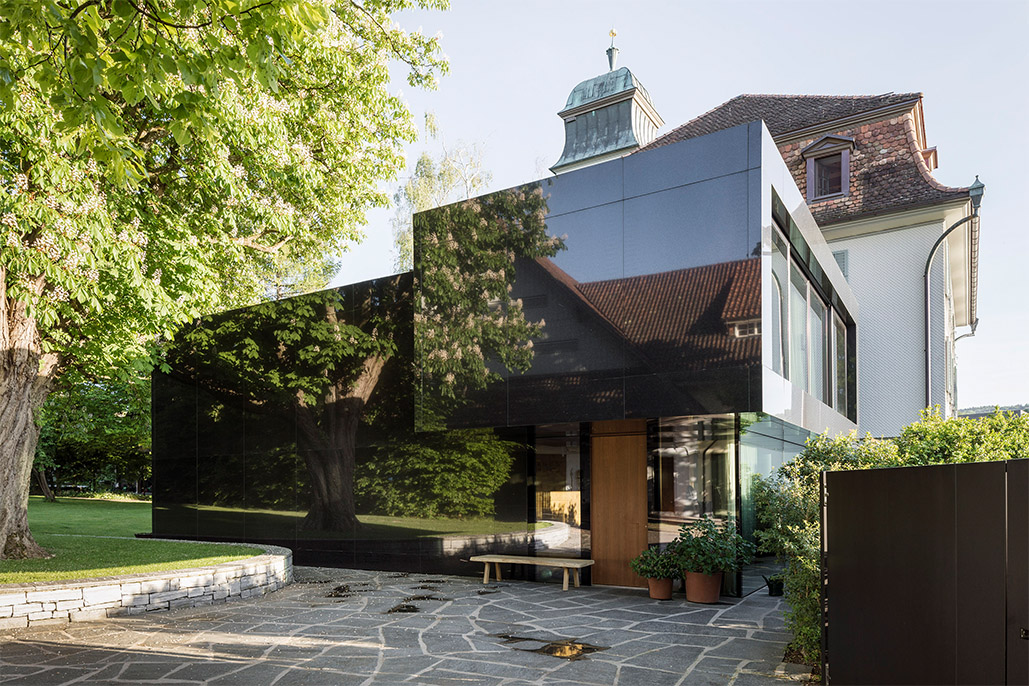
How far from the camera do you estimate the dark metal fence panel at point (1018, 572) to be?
3.91 metres

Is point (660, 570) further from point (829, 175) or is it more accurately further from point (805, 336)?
point (829, 175)

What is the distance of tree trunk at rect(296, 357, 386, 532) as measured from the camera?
16375 millimetres

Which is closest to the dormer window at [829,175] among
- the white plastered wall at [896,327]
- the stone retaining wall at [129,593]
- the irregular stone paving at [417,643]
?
the white plastered wall at [896,327]

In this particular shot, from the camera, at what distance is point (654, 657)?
8031 millimetres

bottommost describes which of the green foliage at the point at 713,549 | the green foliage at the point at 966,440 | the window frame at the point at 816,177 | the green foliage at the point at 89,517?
the green foliage at the point at 89,517

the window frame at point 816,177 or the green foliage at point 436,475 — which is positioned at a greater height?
the window frame at point 816,177

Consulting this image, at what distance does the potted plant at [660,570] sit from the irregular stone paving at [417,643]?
0.28 meters

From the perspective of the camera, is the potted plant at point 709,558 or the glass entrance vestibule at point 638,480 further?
the glass entrance vestibule at point 638,480

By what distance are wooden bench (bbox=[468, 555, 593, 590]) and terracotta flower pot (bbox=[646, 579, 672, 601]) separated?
1.49 m

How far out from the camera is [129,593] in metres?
10.4

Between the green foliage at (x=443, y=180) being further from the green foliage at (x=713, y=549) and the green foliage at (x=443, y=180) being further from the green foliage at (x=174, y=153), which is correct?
the green foliage at (x=713, y=549)

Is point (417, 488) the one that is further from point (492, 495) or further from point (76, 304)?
point (76, 304)

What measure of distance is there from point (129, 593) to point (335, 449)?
647cm

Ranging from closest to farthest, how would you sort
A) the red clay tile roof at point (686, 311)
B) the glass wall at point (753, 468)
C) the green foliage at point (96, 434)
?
the red clay tile roof at point (686, 311) < the glass wall at point (753, 468) < the green foliage at point (96, 434)
